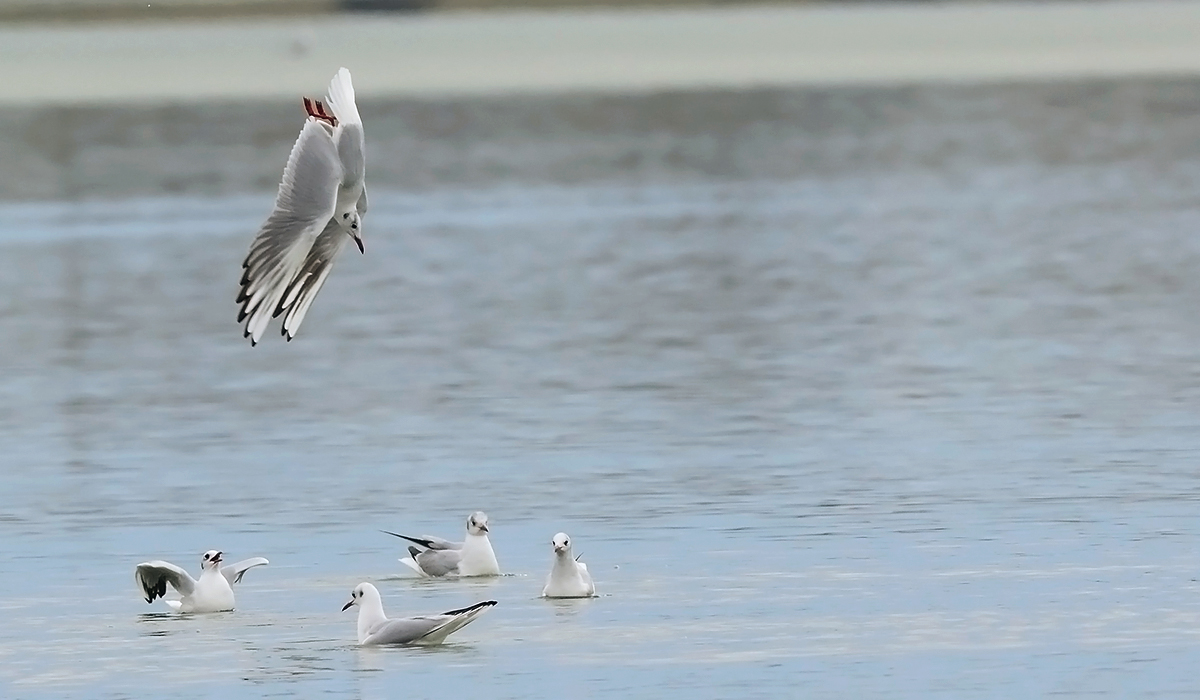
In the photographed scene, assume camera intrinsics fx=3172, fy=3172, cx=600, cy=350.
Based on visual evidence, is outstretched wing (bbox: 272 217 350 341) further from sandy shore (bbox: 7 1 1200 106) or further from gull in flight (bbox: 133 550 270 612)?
sandy shore (bbox: 7 1 1200 106)

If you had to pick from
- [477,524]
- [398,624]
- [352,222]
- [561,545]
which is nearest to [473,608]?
[398,624]

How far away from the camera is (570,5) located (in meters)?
73.6

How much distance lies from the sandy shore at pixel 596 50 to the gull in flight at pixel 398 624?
4178 cm

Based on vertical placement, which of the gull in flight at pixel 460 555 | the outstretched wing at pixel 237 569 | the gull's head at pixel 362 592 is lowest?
the gull's head at pixel 362 592

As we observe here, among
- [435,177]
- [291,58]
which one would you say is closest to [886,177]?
[435,177]

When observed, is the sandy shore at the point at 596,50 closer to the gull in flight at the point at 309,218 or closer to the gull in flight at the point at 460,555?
the gull in flight at the point at 460,555

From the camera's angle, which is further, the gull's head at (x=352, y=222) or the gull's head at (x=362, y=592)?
the gull's head at (x=352, y=222)

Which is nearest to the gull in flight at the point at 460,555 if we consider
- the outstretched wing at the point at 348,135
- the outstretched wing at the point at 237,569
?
the outstretched wing at the point at 237,569

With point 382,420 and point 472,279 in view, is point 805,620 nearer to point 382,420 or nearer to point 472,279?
point 382,420

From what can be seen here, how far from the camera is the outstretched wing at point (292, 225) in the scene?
12305 millimetres

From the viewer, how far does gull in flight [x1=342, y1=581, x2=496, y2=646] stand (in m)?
11.3

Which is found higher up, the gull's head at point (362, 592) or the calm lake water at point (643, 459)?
the calm lake water at point (643, 459)

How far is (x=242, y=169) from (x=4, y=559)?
25238 mm

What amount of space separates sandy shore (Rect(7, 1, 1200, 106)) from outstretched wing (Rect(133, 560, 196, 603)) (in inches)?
1617
